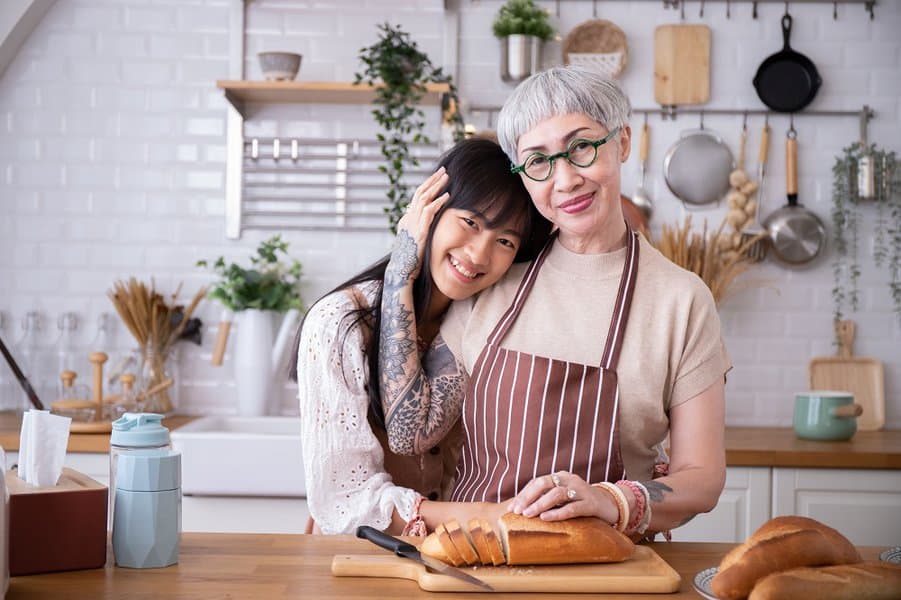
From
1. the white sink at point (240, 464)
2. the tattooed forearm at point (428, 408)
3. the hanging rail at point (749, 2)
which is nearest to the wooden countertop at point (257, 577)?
the tattooed forearm at point (428, 408)

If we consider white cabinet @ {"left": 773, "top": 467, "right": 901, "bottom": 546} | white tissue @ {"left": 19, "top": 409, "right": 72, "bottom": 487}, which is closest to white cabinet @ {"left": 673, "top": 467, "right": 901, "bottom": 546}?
white cabinet @ {"left": 773, "top": 467, "right": 901, "bottom": 546}

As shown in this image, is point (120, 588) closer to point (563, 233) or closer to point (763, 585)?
point (763, 585)

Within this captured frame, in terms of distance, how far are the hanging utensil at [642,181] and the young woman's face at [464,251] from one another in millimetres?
2014

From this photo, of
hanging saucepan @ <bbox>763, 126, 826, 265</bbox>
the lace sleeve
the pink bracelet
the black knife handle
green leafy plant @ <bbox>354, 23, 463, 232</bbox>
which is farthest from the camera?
hanging saucepan @ <bbox>763, 126, 826, 265</bbox>

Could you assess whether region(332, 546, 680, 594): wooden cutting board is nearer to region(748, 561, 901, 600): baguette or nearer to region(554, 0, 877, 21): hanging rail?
region(748, 561, 901, 600): baguette

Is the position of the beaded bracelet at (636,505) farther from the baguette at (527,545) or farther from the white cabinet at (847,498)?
the white cabinet at (847,498)

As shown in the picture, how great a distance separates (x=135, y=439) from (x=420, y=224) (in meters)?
0.79

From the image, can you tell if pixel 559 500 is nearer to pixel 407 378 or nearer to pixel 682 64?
pixel 407 378

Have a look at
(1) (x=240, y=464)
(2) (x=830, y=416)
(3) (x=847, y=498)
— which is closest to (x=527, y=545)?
(1) (x=240, y=464)

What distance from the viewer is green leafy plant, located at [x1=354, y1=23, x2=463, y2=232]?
12.6 feet

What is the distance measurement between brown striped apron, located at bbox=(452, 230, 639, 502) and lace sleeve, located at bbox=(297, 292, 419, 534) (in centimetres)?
20

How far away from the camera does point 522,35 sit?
3982mm

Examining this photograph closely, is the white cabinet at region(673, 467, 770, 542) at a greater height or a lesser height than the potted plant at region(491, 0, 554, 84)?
lesser

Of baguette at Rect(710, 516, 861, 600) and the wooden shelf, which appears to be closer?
baguette at Rect(710, 516, 861, 600)
